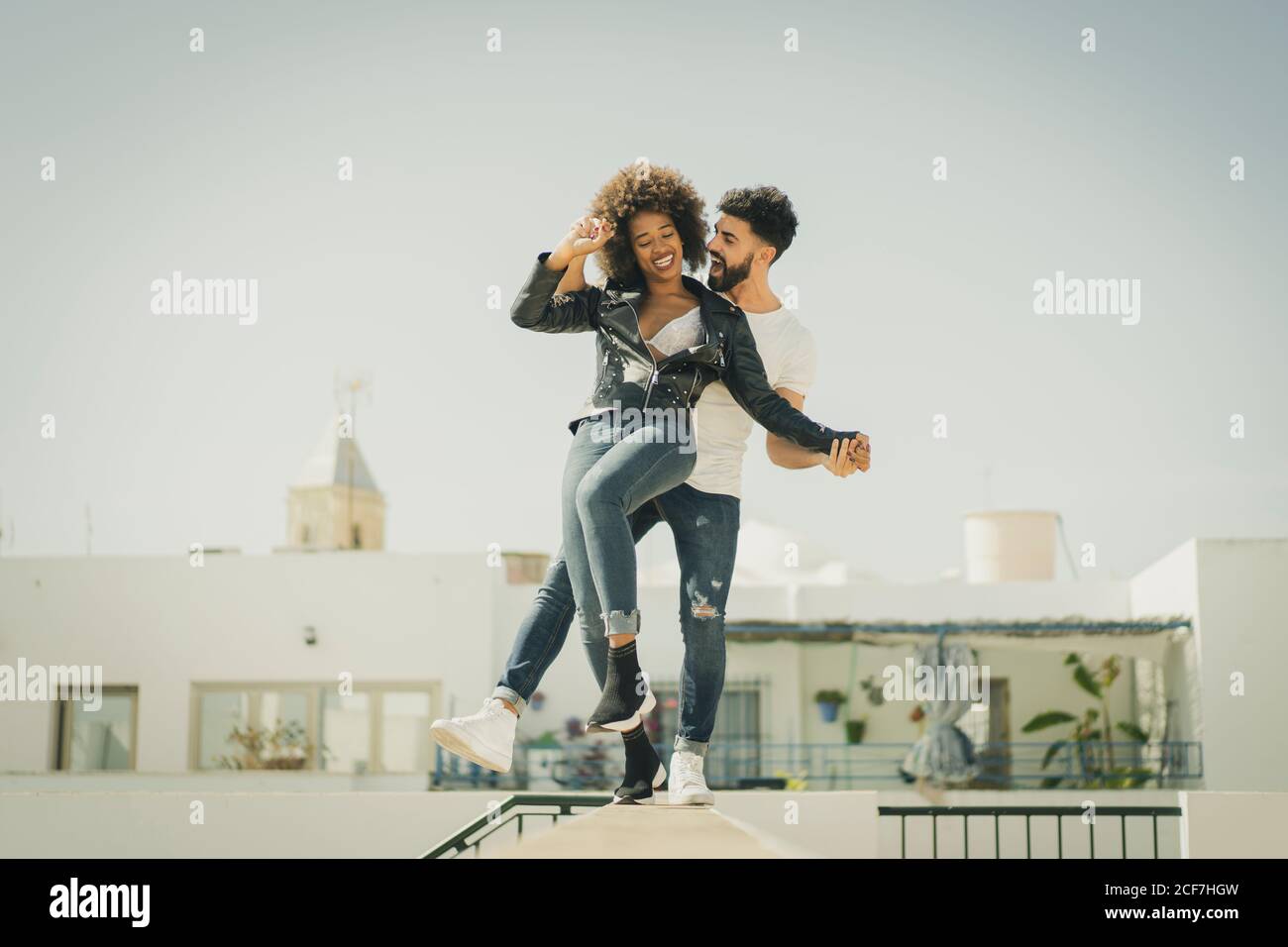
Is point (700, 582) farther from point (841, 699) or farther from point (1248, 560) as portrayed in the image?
point (841, 699)

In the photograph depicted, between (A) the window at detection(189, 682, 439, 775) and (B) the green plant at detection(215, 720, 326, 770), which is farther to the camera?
(A) the window at detection(189, 682, 439, 775)

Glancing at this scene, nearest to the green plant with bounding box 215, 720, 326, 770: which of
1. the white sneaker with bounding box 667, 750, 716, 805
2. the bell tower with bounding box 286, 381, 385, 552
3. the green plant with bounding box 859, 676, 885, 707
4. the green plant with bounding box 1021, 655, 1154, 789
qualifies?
the green plant with bounding box 859, 676, 885, 707

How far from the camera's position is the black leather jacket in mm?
3668

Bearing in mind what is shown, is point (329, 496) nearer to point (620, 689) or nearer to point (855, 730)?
point (855, 730)

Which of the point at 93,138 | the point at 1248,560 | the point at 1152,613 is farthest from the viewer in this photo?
the point at 93,138

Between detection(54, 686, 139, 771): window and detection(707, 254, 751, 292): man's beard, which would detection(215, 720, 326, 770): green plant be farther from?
detection(707, 254, 751, 292): man's beard

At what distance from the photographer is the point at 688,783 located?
3707 mm

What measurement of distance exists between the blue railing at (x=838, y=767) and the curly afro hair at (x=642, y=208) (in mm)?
10587

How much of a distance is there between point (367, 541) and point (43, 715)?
23.1 m

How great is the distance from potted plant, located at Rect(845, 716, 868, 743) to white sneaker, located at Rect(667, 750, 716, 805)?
49.2 ft

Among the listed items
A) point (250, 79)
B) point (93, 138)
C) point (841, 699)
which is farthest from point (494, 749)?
point (250, 79)

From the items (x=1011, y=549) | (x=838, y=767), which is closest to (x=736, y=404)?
(x=838, y=767)

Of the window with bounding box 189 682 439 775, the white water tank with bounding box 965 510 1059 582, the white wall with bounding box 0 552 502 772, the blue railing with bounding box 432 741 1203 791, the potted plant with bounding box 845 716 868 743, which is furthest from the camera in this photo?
the white water tank with bounding box 965 510 1059 582
